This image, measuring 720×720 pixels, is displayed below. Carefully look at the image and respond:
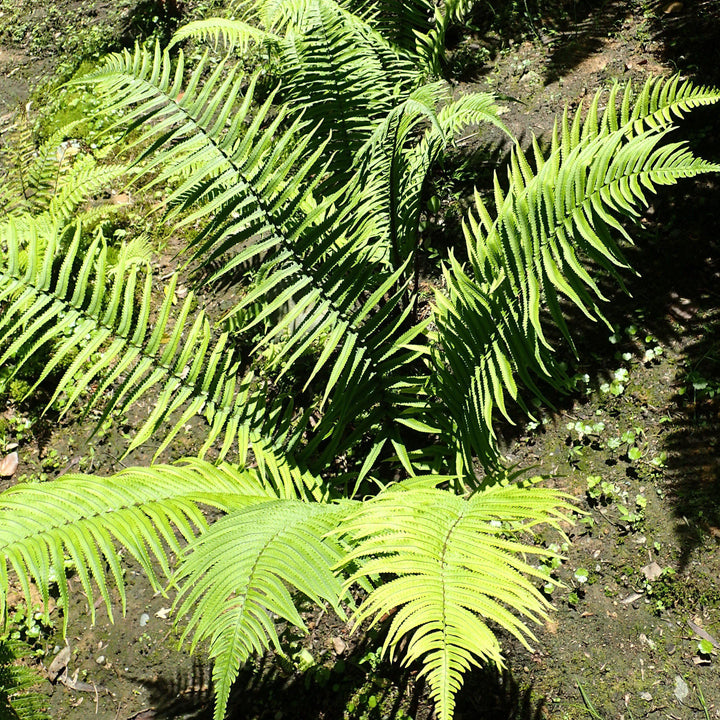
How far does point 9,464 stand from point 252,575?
212 cm

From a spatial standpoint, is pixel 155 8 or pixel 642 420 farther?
pixel 155 8

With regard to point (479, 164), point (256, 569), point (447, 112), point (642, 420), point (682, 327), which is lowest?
point (642, 420)

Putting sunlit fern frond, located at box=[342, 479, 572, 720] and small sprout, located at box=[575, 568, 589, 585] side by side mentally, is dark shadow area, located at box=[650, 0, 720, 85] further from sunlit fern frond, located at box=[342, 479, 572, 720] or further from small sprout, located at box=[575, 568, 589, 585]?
sunlit fern frond, located at box=[342, 479, 572, 720]

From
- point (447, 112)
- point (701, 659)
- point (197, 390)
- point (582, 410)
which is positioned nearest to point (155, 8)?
point (447, 112)

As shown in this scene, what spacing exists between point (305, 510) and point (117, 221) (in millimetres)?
2604

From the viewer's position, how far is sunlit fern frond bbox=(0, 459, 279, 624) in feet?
4.47

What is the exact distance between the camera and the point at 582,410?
241 cm

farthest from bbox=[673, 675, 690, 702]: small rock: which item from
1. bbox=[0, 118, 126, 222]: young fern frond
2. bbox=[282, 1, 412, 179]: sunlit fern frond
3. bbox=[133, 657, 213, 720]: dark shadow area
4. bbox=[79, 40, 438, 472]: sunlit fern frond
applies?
bbox=[0, 118, 126, 222]: young fern frond

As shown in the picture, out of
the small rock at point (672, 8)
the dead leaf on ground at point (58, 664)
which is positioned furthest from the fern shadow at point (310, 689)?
the small rock at point (672, 8)

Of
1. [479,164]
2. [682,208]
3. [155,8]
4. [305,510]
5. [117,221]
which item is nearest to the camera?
[305,510]

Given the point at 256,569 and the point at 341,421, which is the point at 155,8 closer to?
the point at 341,421

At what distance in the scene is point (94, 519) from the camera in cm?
148

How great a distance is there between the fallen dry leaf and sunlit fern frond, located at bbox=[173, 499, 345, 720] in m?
1.79

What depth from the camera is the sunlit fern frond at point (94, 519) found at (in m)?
1.36
